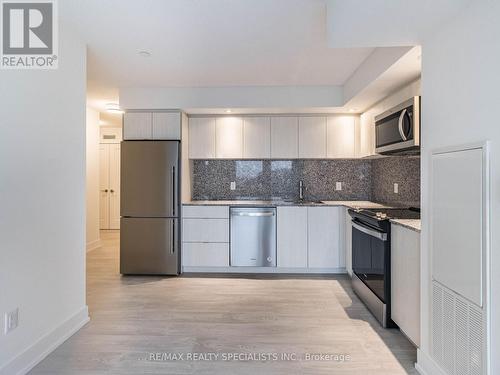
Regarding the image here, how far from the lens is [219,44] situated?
2.68 m

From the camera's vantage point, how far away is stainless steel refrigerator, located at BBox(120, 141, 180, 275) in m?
3.81

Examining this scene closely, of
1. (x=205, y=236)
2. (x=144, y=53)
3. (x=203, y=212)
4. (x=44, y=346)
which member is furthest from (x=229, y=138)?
(x=44, y=346)

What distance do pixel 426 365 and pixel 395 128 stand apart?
173cm

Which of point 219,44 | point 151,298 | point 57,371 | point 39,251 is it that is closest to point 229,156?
point 219,44

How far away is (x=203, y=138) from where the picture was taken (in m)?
4.25

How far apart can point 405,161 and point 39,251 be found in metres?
3.42

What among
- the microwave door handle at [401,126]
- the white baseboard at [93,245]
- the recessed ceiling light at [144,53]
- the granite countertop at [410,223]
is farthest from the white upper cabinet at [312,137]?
the white baseboard at [93,245]

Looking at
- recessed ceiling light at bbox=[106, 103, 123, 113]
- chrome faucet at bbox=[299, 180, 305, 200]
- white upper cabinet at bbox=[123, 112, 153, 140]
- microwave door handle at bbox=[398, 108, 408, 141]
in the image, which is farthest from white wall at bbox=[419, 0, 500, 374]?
recessed ceiling light at bbox=[106, 103, 123, 113]

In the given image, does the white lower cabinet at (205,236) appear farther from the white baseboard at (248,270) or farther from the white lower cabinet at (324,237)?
the white lower cabinet at (324,237)

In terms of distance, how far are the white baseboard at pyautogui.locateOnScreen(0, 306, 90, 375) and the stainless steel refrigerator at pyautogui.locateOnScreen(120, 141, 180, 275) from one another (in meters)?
1.26

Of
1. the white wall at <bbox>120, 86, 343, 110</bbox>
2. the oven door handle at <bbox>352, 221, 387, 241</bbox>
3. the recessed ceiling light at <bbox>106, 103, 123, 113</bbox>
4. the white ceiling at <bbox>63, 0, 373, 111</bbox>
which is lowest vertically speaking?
the oven door handle at <bbox>352, 221, 387, 241</bbox>

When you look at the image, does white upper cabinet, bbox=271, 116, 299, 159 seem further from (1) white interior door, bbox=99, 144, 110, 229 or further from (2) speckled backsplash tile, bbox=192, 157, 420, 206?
(1) white interior door, bbox=99, 144, 110, 229

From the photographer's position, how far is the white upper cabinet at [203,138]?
4.24 m

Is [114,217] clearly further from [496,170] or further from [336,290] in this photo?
[496,170]
